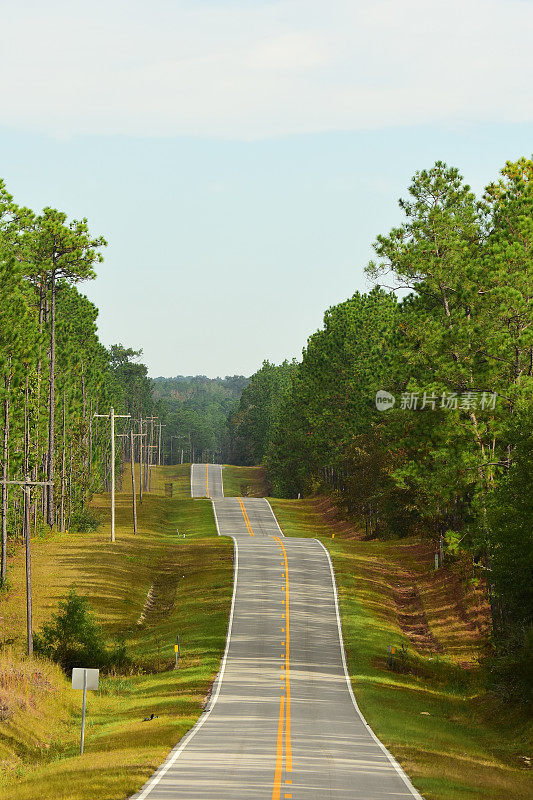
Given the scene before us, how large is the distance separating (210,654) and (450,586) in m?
19.5

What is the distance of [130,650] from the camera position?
47.4 meters

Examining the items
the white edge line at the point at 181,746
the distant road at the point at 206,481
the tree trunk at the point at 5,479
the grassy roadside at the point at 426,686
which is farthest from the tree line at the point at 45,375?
the distant road at the point at 206,481

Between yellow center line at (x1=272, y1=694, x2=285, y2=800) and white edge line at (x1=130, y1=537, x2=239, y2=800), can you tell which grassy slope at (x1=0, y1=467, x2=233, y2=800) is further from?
yellow center line at (x1=272, y1=694, x2=285, y2=800)

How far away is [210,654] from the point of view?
149ft

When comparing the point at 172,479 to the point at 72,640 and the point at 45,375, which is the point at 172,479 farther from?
the point at 72,640

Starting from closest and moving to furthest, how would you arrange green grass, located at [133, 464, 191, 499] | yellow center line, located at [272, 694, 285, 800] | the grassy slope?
yellow center line, located at [272, 694, 285, 800], the grassy slope, green grass, located at [133, 464, 191, 499]

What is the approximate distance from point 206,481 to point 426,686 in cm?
12022

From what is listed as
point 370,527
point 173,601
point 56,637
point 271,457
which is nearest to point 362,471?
point 370,527

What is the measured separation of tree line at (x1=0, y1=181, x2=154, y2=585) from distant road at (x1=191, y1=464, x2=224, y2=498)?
2887cm

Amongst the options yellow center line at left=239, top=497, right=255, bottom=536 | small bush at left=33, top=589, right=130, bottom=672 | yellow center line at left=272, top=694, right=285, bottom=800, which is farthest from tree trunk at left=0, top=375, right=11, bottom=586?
yellow center line at left=239, top=497, right=255, bottom=536

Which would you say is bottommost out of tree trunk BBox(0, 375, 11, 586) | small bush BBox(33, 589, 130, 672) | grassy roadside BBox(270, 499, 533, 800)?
grassy roadside BBox(270, 499, 533, 800)

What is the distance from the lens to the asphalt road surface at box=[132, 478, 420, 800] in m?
21.6

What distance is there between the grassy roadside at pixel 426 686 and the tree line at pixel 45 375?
15.9 meters

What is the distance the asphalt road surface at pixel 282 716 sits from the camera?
21578mm
